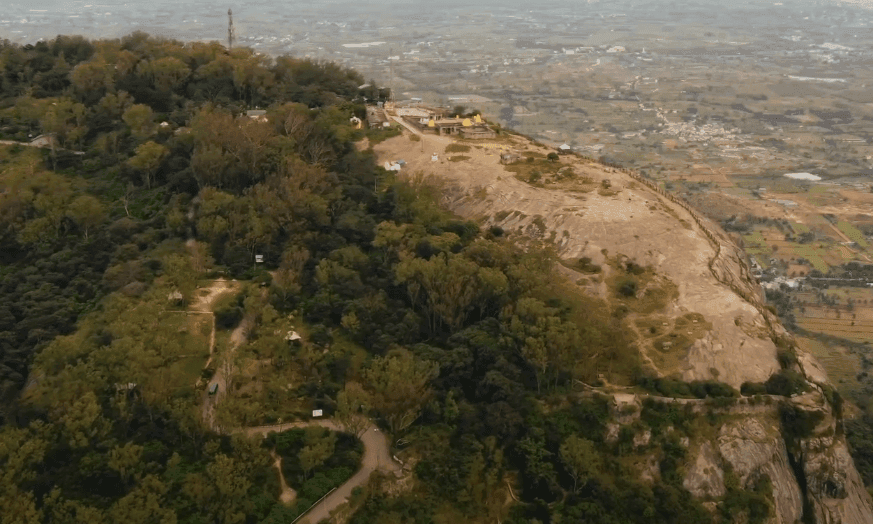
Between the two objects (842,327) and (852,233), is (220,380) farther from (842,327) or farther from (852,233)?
(852,233)

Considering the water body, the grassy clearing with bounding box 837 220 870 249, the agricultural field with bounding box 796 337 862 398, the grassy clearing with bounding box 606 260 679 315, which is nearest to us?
the grassy clearing with bounding box 606 260 679 315

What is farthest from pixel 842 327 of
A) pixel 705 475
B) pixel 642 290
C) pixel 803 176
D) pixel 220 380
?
pixel 220 380

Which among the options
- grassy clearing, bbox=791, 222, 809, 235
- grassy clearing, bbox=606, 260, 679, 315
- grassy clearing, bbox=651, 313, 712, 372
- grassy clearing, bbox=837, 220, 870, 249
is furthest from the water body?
grassy clearing, bbox=651, 313, 712, 372

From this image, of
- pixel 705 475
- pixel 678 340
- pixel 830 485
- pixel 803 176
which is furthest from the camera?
pixel 803 176

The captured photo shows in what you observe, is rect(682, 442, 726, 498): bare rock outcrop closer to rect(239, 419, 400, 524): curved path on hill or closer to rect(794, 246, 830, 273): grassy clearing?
rect(239, 419, 400, 524): curved path on hill

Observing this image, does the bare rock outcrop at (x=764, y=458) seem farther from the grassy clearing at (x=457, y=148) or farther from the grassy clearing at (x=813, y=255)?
the grassy clearing at (x=813, y=255)

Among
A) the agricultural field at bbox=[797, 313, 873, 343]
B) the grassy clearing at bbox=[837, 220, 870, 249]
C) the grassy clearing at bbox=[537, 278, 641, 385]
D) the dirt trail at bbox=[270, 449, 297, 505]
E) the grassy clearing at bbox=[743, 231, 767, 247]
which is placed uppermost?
the grassy clearing at bbox=[537, 278, 641, 385]

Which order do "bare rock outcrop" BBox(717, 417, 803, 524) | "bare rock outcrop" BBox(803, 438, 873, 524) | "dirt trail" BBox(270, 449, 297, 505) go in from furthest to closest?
"bare rock outcrop" BBox(803, 438, 873, 524), "bare rock outcrop" BBox(717, 417, 803, 524), "dirt trail" BBox(270, 449, 297, 505)

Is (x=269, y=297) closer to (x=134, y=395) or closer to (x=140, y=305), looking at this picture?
(x=140, y=305)

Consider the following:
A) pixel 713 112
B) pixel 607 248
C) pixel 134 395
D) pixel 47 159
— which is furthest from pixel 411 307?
pixel 713 112
